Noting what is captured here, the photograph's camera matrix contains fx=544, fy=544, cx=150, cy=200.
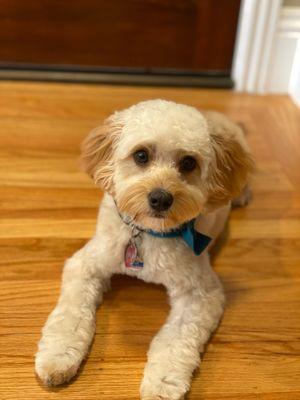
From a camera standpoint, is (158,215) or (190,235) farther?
(190,235)

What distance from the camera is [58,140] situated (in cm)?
197

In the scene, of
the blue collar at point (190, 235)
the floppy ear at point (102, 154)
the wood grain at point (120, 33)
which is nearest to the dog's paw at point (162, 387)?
the blue collar at point (190, 235)

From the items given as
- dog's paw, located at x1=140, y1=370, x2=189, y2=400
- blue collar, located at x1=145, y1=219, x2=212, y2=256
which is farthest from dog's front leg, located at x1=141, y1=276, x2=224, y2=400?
blue collar, located at x1=145, y1=219, x2=212, y2=256

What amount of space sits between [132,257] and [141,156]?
257mm

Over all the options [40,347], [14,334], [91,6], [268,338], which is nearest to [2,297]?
[14,334]

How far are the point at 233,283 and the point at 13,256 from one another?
1.97 feet

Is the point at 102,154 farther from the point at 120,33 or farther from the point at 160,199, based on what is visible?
the point at 120,33

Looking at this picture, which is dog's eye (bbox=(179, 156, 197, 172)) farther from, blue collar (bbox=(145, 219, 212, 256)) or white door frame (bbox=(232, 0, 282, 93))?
white door frame (bbox=(232, 0, 282, 93))

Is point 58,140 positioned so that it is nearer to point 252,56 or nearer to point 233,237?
point 233,237

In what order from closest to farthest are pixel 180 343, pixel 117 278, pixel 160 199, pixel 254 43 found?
pixel 160 199 < pixel 180 343 < pixel 117 278 < pixel 254 43

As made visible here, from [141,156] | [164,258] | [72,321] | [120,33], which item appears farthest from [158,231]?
[120,33]

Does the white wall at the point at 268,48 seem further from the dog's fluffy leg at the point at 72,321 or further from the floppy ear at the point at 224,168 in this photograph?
the dog's fluffy leg at the point at 72,321

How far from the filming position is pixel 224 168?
3.97 ft

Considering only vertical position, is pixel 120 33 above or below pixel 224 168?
below
